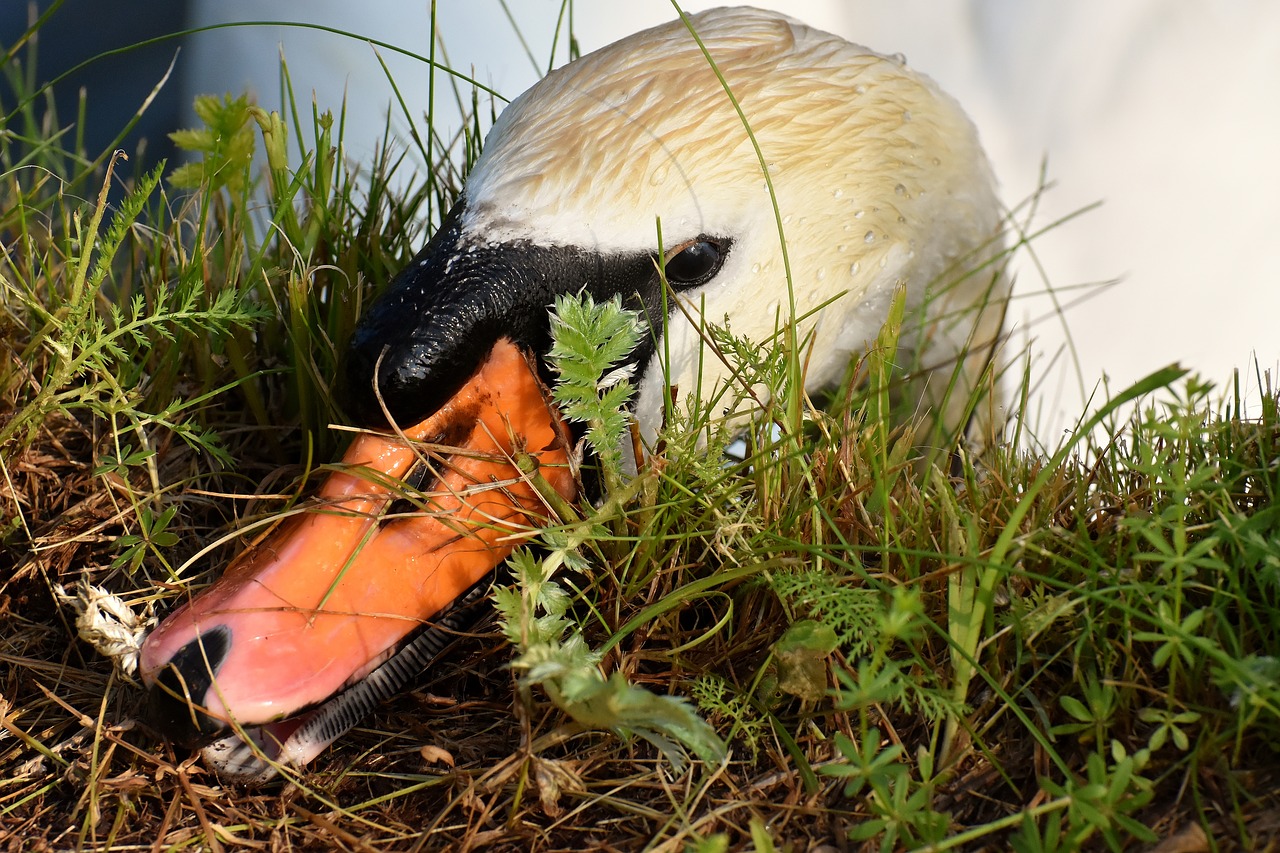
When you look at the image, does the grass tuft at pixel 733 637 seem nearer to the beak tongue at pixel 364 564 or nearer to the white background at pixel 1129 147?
the beak tongue at pixel 364 564

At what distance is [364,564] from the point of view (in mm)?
1241

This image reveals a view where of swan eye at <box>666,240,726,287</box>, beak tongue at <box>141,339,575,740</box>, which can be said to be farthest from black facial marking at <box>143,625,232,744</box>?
swan eye at <box>666,240,726,287</box>

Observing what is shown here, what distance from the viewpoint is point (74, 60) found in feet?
12.9

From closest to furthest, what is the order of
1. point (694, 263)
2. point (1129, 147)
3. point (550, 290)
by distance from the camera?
point (550, 290) < point (694, 263) < point (1129, 147)

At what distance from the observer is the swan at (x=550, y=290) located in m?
1.19

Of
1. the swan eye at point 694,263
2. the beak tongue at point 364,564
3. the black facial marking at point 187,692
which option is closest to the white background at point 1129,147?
the swan eye at point 694,263

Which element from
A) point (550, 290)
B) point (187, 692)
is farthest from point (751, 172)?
point (187, 692)

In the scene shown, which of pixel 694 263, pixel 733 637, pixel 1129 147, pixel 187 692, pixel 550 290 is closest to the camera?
pixel 187 692

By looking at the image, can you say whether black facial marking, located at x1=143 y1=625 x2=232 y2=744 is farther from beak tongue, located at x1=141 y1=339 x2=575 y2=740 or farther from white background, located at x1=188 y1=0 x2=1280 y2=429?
white background, located at x1=188 y1=0 x2=1280 y2=429

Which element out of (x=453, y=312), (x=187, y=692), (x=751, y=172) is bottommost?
(x=187, y=692)

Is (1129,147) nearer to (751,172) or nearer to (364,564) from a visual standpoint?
(751,172)

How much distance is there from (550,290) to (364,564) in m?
0.40

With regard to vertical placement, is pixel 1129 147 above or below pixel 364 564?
above

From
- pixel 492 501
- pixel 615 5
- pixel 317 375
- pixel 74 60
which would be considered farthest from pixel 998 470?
pixel 74 60
